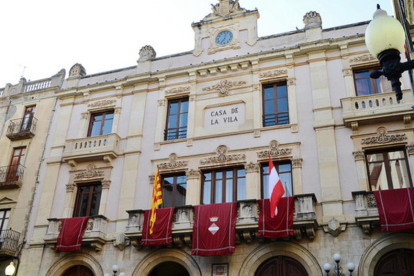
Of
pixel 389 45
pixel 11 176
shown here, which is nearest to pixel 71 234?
pixel 11 176

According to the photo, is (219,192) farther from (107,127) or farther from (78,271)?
(107,127)

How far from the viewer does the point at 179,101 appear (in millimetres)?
23703

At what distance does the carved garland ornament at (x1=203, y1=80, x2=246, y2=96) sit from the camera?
73.6 ft

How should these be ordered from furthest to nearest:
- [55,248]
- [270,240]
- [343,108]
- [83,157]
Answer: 1. [83,157]
2. [55,248]
3. [343,108]
4. [270,240]

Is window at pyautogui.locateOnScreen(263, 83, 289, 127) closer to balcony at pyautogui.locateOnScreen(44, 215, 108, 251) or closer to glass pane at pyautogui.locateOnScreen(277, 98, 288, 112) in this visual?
glass pane at pyautogui.locateOnScreen(277, 98, 288, 112)

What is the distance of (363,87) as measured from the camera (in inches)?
805

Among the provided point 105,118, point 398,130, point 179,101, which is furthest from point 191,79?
point 398,130

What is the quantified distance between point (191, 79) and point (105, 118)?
225 inches

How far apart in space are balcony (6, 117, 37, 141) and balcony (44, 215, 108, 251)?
6702 mm

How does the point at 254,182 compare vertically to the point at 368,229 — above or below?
above

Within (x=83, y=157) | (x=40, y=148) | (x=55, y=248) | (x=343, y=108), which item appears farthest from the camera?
(x=40, y=148)

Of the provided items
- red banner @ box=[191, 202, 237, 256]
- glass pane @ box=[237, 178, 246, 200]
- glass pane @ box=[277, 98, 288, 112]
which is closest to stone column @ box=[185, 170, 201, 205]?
red banner @ box=[191, 202, 237, 256]

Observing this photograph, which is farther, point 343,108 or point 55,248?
point 55,248

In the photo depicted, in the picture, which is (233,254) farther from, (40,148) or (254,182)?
(40,148)
